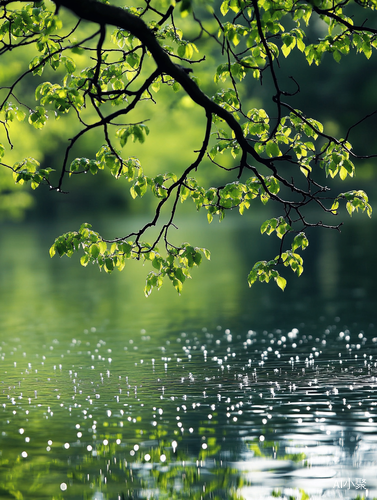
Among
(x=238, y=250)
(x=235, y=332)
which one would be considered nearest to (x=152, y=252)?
(x=235, y=332)

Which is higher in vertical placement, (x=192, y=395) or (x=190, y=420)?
(x=192, y=395)

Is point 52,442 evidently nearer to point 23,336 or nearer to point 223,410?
point 223,410

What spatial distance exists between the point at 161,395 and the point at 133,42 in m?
4.34

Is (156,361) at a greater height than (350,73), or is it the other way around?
(350,73)

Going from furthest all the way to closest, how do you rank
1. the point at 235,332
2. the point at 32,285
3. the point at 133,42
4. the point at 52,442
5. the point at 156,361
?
the point at 32,285 < the point at 235,332 < the point at 156,361 < the point at 133,42 < the point at 52,442

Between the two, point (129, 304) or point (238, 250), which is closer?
point (129, 304)

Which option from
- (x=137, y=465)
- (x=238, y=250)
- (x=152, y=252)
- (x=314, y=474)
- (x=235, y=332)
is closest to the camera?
(x=314, y=474)

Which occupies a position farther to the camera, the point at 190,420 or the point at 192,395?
the point at 192,395

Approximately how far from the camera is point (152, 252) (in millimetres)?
9445

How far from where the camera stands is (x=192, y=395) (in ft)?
34.1

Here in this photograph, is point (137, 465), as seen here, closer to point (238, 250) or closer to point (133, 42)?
point (133, 42)

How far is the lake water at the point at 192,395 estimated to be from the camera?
713 centimetres

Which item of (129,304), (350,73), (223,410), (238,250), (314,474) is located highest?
(350,73)

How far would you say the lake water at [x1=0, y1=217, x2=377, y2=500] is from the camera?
7129mm
